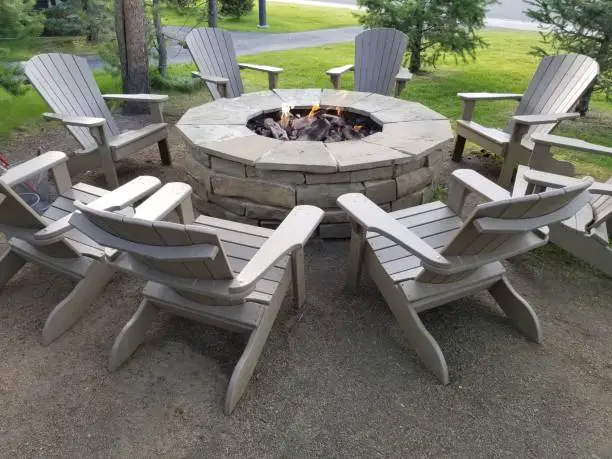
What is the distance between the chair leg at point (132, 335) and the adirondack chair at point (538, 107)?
2646 mm

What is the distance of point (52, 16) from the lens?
9219 millimetres

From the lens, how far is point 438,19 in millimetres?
6215

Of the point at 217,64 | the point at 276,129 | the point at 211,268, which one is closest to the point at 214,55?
the point at 217,64

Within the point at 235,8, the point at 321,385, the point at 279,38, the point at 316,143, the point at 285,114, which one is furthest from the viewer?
the point at 235,8

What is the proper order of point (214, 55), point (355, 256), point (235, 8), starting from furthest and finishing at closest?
point (235, 8)
point (214, 55)
point (355, 256)

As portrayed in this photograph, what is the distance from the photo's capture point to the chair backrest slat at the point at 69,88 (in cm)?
310

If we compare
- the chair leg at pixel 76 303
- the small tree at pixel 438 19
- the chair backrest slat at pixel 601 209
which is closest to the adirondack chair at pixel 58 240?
the chair leg at pixel 76 303

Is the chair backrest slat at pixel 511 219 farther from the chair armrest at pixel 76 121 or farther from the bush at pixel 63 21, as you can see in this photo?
the bush at pixel 63 21

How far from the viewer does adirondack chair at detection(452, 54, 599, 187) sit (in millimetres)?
3096

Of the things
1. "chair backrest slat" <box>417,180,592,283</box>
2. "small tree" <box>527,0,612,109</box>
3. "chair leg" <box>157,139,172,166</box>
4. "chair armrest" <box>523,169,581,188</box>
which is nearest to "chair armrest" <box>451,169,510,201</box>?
"chair armrest" <box>523,169,581,188</box>

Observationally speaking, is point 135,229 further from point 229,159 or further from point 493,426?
point 493,426

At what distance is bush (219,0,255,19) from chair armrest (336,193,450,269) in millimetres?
12124

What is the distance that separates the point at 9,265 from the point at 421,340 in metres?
2.13

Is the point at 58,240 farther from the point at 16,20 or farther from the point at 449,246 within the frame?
the point at 16,20
